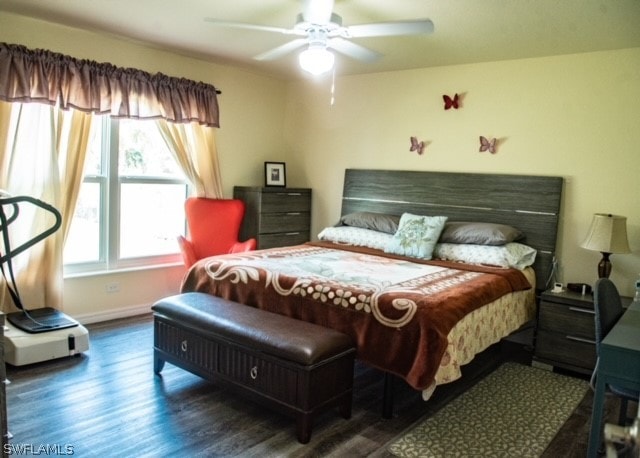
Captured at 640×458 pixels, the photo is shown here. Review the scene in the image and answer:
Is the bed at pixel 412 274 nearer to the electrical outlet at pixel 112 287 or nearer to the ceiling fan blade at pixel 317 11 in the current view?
the electrical outlet at pixel 112 287

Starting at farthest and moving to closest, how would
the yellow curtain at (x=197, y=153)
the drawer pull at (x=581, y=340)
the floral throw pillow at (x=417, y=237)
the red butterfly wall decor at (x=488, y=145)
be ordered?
the yellow curtain at (x=197, y=153) < the red butterfly wall decor at (x=488, y=145) < the floral throw pillow at (x=417, y=237) < the drawer pull at (x=581, y=340)

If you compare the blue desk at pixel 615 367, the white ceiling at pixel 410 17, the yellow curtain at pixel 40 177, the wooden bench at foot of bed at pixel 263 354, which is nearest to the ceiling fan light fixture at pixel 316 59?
the white ceiling at pixel 410 17

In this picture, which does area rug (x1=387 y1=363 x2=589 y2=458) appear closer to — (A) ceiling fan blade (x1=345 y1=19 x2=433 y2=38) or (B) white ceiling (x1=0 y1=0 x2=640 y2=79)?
(A) ceiling fan blade (x1=345 y1=19 x2=433 y2=38)

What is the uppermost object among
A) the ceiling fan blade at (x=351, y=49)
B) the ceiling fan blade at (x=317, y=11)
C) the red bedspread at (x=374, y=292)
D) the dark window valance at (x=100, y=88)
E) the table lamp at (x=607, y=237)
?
the ceiling fan blade at (x=317, y=11)

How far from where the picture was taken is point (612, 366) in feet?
5.97

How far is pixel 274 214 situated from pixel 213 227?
663 millimetres

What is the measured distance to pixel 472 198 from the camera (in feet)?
14.0

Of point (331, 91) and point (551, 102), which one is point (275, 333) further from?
point (331, 91)

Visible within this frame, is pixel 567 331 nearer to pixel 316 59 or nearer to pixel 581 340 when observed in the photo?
pixel 581 340

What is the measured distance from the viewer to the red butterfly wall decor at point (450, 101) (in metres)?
4.36

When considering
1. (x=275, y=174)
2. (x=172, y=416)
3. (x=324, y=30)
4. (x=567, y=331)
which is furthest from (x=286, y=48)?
(x=567, y=331)

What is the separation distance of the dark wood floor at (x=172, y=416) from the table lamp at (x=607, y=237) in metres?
1.04

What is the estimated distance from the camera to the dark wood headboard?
3898 mm

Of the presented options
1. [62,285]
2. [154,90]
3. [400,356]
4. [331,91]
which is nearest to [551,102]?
[331,91]
